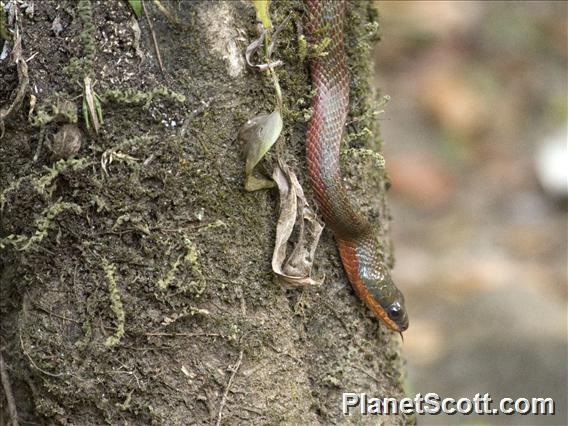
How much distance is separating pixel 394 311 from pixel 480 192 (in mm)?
5399

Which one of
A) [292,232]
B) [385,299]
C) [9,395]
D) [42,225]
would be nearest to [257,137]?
[292,232]

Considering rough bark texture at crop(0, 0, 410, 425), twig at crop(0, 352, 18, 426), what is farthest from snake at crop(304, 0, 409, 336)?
twig at crop(0, 352, 18, 426)

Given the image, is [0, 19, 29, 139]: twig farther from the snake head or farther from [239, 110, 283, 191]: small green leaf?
the snake head

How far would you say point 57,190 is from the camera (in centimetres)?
216

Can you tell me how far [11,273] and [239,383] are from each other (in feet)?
2.47

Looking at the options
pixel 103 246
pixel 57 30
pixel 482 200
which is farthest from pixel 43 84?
pixel 482 200

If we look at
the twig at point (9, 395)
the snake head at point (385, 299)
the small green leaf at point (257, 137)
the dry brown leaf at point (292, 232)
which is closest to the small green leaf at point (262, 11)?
the small green leaf at point (257, 137)

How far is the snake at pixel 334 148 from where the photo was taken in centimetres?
240

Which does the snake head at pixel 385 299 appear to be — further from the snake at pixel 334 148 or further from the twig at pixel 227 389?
the twig at pixel 227 389

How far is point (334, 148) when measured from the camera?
2.43 meters

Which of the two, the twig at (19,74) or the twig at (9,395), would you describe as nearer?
the twig at (19,74)

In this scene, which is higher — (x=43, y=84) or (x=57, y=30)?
(x=57, y=30)

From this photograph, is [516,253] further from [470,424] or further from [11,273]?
[11,273]

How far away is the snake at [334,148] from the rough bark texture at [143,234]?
173 millimetres
